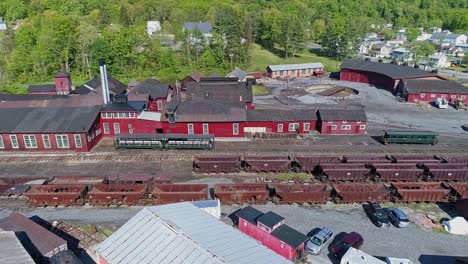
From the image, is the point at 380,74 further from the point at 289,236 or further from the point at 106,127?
the point at 289,236

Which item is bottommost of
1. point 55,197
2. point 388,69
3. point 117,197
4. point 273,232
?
point 117,197

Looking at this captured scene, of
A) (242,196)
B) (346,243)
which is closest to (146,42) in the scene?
(242,196)

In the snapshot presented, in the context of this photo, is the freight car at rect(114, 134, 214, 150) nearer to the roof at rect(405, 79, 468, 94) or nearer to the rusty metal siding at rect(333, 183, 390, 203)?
the rusty metal siding at rect(333, 183, 390, 203)

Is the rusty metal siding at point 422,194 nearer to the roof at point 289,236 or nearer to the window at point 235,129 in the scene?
the roof at point 289,236

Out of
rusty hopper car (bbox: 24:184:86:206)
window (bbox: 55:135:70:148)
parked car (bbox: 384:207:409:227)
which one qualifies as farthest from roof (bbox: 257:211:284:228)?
window (bbox: 55:135:70:148)

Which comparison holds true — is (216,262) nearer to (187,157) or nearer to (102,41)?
(187,157)

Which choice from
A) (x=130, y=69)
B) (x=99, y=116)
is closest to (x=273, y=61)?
(x=130, y=69)

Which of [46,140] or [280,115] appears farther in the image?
[280,115]

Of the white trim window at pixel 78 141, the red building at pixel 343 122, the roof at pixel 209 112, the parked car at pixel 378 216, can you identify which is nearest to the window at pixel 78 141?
the white trim window at pixel 78 141
